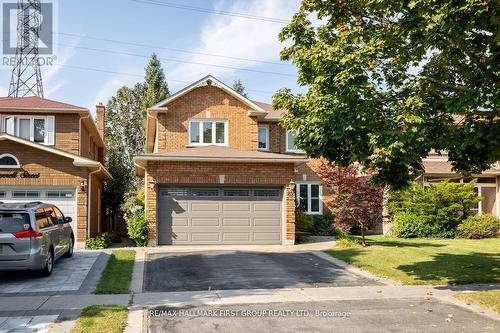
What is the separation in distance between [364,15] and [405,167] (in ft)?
12.3

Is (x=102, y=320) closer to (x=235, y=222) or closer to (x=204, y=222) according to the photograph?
(x=204, y=222)

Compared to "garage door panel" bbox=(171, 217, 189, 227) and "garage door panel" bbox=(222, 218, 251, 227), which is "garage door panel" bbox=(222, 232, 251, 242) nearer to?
"garage door panel" bbox=(222, 218, 251, 227)

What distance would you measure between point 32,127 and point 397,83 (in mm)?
17174

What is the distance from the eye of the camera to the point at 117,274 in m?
13.3

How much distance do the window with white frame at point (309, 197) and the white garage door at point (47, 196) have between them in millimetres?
12394

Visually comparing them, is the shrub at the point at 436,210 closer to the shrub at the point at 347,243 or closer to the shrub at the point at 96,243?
the shrub at the point at 347,243

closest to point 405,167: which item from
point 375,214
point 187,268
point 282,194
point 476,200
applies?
point 187,268

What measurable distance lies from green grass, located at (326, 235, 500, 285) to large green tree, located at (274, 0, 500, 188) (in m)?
2.89

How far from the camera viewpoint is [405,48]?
9.98 metres

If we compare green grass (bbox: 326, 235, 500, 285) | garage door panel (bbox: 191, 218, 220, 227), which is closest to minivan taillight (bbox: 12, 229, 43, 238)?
garage door panel (bbox: 191, 218, 220, 227)

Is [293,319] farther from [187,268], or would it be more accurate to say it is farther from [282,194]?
[282,194]

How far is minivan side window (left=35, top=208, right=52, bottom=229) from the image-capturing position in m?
12.5

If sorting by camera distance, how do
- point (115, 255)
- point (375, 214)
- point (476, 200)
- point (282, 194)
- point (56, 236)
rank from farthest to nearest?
point (476, 200), point (282, 194), point (375, 214), point (115, 255), point (56, 236)
